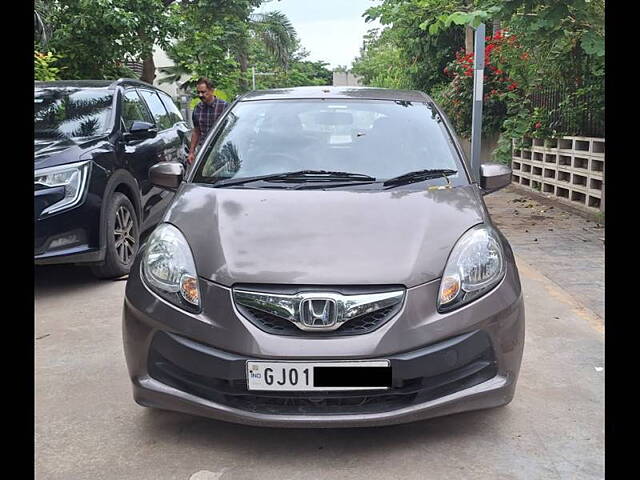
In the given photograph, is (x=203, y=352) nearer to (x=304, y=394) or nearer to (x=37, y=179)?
(x=304, y=394)

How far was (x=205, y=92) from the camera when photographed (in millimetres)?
7758

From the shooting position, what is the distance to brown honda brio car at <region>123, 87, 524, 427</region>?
2602 mm

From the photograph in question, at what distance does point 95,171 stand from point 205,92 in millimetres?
2727

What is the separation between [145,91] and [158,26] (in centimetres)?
703

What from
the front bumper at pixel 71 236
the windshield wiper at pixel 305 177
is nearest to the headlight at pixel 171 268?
the windshield wiper at pixel 305 177

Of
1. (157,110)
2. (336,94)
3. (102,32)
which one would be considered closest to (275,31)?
(102,32)

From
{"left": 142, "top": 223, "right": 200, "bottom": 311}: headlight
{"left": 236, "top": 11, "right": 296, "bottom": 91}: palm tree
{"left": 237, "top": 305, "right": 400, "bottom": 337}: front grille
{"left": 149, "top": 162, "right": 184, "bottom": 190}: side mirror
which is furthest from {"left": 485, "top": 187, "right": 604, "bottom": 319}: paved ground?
{"left": 236, "top": 11, "right": 296, "bottom": 91}: palm tree

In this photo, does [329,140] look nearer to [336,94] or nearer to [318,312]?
[336,94]

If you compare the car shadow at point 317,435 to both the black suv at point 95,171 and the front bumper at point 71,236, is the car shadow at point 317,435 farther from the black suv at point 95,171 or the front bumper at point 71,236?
the black suv at point 95,171

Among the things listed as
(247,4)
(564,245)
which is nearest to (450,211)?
(564,245)

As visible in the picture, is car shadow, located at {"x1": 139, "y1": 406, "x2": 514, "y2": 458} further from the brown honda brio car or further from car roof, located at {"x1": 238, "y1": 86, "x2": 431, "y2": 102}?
car roof, located at {"x1": 238, "y1": 86, "x2": 431, "y2": 102}

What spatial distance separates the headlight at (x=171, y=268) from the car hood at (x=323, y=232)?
5 cm

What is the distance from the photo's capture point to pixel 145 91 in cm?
725

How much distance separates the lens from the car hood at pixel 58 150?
5.08 metres
